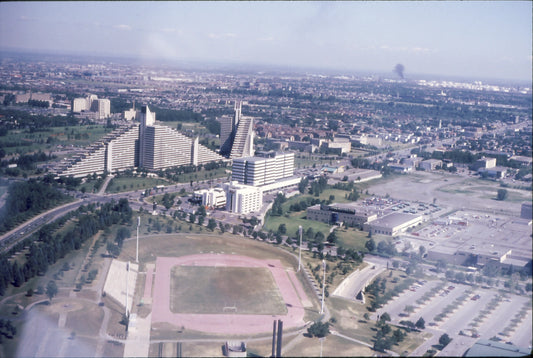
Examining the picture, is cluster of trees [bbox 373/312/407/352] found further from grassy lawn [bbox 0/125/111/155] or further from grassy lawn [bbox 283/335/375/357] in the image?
grassy lawn [bbox 0/125/111/155]

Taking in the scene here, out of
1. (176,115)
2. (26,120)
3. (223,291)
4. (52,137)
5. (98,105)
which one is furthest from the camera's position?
(176,115)

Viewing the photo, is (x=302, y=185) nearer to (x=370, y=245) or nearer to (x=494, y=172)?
(x=494, y=172)

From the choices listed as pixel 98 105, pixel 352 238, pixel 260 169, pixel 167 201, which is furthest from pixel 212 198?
pixel 98 105

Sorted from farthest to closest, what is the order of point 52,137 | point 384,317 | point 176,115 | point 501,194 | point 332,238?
point 176,115
point 52,137
point 501,194
point 332,238
point 384,317

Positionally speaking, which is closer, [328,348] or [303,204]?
[328,348]

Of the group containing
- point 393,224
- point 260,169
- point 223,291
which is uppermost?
point 260,169

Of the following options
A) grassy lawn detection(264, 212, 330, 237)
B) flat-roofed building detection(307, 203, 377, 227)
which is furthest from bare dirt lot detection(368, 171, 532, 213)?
grassy lawn detection(264, 212, 330, 237)

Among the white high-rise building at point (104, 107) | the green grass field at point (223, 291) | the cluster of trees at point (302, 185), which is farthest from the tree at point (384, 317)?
the white high-rise building at point (104, 107)
